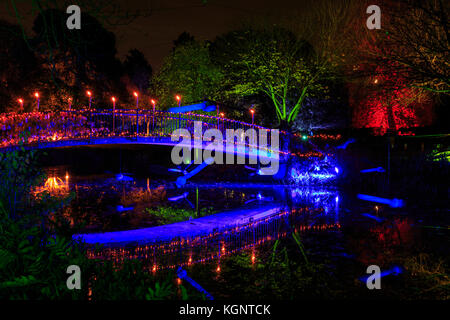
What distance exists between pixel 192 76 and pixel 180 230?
2140 centimetres

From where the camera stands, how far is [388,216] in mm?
12477

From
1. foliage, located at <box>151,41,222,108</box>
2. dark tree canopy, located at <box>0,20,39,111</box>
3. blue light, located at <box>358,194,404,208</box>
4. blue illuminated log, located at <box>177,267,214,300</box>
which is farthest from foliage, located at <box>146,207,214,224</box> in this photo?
dark tree canopy, located at <box>0,20,39,111</box>

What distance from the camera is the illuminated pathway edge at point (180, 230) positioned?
9438mm

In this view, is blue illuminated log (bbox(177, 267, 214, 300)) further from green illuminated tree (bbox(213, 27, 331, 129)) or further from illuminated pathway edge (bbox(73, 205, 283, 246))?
green illuminated tree (bbox(213, 27, 331, 129))

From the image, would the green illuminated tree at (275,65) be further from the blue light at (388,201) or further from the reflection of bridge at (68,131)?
the blue light at (388,201)

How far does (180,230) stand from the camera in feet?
34.7

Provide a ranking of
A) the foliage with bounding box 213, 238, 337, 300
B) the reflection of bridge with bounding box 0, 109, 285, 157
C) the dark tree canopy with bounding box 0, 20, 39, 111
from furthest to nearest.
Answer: the dark tree canopy with bounding box 0, 20, 39, 111 < the reflection of bridge with bounding box 0, 109, 285, 157 < the foliage with bounding box 213, 238, 337, 300

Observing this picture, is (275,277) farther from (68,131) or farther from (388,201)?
(68,131)

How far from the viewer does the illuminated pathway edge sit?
9.44 meters

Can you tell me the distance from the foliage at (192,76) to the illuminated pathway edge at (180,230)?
1787 centimetres

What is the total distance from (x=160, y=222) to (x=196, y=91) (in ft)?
63.8

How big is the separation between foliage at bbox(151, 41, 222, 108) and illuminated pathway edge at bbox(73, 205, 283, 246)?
17.9 metres
